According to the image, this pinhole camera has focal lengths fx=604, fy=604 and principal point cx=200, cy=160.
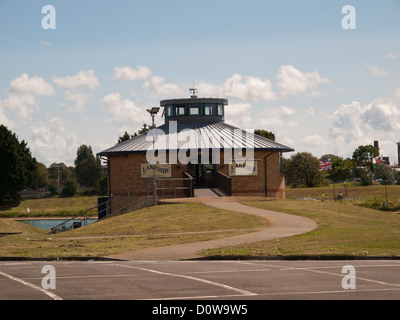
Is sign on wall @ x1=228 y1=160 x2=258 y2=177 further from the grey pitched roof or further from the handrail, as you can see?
the grey pitched roof

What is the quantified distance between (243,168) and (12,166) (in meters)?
56.9

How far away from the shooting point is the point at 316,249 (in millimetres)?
19328

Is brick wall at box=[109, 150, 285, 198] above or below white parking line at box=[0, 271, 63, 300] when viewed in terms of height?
above

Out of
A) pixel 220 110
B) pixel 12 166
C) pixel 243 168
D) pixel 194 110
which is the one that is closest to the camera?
pixel 243 168

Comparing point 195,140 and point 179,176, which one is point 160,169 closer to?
point 179,176

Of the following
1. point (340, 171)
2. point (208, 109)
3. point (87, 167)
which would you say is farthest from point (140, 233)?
point (87, 167)

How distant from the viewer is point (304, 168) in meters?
103

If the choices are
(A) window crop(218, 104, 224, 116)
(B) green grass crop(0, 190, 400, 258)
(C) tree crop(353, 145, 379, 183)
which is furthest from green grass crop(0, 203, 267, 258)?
(C) tree crop(353, 145, 379, 183)

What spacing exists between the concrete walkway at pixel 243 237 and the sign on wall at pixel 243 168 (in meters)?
10.1

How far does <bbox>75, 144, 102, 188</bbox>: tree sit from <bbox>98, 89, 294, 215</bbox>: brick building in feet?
276

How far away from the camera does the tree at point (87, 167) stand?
130 metres

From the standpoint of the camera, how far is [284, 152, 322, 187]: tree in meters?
103

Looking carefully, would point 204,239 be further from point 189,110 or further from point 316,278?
point 189,110

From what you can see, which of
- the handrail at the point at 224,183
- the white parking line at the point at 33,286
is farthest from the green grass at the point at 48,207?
the white parking line at the point at 33,286
